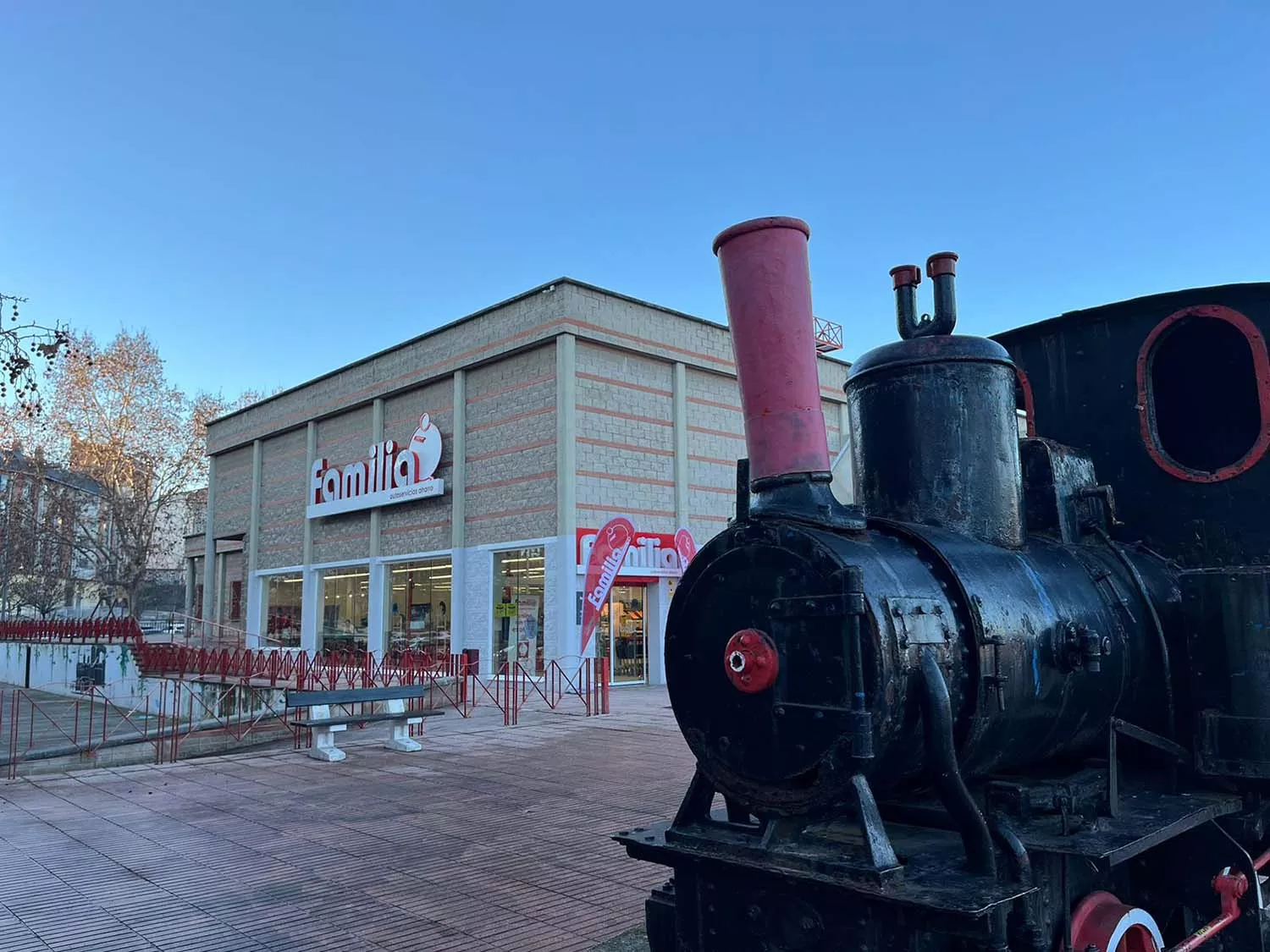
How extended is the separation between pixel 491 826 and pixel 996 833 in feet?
16.4

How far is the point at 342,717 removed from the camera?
10.9 meters

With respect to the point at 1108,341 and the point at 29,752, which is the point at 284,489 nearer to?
the point at 29,752

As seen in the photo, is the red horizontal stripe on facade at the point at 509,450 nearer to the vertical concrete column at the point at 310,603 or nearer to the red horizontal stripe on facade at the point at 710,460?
the red horizontal stripe on facade at the point at 710,460

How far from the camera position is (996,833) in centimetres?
279

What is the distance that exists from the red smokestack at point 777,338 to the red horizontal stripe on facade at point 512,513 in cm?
1640

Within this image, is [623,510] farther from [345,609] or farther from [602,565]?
[345,609]

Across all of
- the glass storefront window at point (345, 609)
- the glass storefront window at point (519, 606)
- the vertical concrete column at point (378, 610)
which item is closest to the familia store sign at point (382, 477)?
the vertical concrete column at point (378, 610)

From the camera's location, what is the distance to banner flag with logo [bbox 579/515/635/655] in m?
18.0

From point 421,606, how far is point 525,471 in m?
5.37

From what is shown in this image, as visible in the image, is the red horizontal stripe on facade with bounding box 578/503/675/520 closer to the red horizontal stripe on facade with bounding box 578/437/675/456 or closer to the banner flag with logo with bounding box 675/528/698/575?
the banner flag with logo with bounding box 675/528/698/575

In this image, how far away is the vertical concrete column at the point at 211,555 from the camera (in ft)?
111

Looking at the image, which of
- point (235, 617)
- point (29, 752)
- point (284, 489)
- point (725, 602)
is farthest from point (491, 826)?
point (235, 617)

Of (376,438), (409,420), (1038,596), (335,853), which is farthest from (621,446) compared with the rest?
(1038,596)

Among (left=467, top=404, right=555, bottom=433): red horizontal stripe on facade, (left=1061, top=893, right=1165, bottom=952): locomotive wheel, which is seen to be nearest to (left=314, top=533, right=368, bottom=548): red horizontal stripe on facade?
(left=467, top=404, right=555, bottom=433): red horizontal stripe on facade
